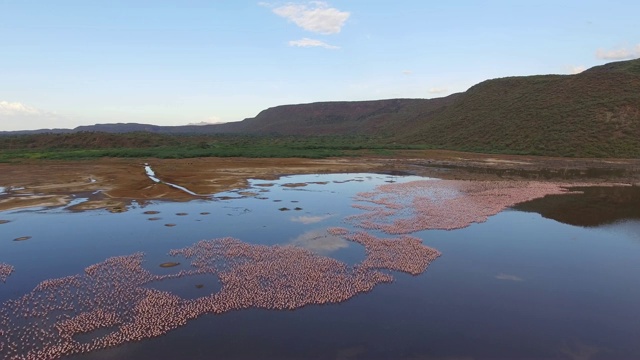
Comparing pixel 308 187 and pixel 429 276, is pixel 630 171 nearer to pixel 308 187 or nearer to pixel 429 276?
pixel 308 187

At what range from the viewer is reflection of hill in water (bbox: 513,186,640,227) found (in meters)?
26.2

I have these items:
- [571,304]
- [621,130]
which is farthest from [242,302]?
[621,130]

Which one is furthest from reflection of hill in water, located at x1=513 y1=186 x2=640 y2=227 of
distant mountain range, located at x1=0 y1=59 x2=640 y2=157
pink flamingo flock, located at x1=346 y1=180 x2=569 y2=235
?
distant mountain range, located at x1=0 y1=59 x2=640 y2=157

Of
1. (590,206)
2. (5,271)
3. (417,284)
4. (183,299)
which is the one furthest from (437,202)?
(5,271)

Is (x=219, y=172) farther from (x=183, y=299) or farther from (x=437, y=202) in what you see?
(x=183, y=299)

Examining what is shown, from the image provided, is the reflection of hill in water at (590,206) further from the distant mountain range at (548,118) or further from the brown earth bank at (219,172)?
the distant mountain range at (548,118)

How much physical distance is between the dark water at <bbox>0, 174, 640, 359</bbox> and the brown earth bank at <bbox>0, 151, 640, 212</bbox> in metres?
5.22

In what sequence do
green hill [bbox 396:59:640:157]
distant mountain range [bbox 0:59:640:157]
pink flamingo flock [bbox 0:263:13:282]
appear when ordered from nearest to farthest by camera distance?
pink flamingo flock [bbox 0:263:13:282], green hill [bbox 396:59:640:157], distant mountain range [bbox 0:59:640:157]

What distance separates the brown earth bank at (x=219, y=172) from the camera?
32.7m

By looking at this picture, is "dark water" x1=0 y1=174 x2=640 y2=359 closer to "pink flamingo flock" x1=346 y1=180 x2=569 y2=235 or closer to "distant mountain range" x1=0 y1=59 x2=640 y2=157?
"pink flamingo flock" x1=346 y1=180 x2=569 y2=235

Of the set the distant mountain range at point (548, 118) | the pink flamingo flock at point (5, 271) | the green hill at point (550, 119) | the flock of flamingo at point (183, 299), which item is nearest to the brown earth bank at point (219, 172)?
the green hill at point (550, 119)

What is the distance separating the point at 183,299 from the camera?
1388cm

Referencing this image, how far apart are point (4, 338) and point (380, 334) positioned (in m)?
10.7

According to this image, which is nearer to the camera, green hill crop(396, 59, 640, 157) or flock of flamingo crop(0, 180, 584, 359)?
flock of flamingo crop(0, 180, 584, 359)
